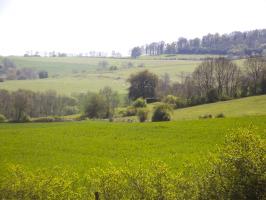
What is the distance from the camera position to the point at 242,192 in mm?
14164

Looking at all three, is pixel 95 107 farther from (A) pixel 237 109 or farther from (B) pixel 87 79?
(B) pixel 87 79

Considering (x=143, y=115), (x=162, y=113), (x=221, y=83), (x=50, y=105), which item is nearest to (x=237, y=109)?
(x=162, y=113)

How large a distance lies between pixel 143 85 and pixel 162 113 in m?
40.7

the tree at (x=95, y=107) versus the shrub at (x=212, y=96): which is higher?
the shrub at (x=212, y=96)

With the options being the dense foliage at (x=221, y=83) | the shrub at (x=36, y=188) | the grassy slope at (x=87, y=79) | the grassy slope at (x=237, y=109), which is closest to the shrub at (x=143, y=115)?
the grassy slope at (x=237, y=109)

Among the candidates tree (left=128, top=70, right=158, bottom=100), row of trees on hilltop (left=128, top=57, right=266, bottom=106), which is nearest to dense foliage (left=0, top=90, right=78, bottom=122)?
tree (left=128, top=70, right=158, bottom=100)

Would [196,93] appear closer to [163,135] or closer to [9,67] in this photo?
[163,135]

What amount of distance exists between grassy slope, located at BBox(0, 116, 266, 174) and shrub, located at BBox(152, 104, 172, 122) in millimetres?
10068

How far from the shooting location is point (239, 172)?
562 inches

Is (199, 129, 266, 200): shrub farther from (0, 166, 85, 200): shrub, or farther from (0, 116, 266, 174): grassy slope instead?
(0, 116, 266, 174): grassy slope

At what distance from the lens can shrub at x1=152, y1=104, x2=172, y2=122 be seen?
59281 mm

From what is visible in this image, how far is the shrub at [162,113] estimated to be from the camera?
→ 5928 cm

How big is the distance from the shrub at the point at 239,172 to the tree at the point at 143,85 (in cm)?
8428

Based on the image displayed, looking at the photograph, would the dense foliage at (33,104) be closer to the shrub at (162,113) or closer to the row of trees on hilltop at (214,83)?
→ the row of trees on hilltop at (214,83)
